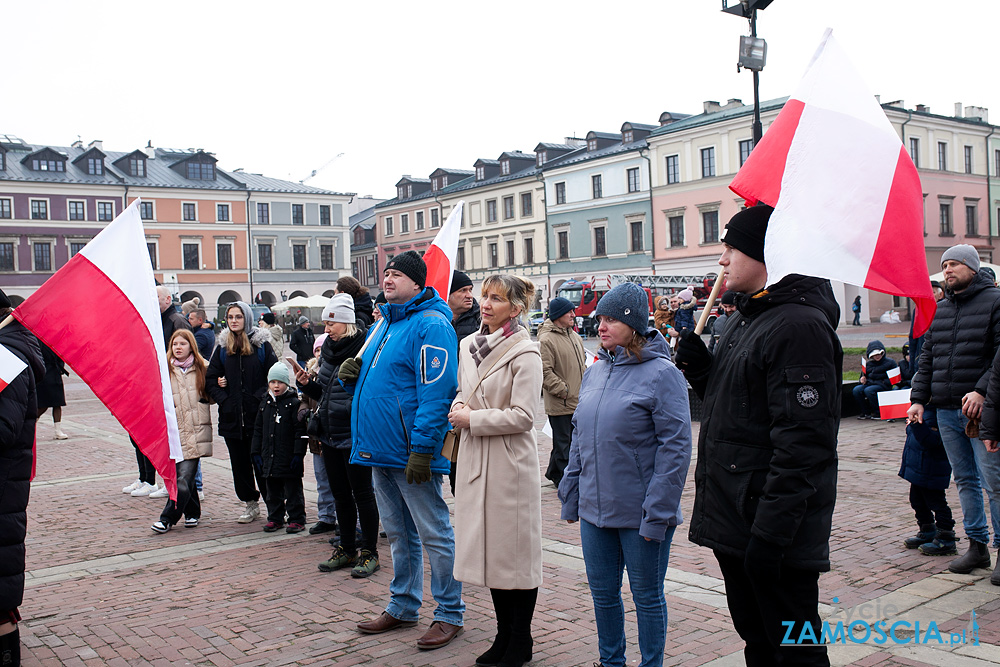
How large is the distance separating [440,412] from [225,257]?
6293 centimetres

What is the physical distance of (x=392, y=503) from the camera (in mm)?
4922

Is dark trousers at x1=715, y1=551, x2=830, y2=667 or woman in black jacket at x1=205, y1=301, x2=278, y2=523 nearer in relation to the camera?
dark trousers at x1=715, y1=551, x2=830, y2=667

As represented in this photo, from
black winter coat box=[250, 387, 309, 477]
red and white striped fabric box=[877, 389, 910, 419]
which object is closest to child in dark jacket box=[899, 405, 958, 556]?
red and white striped fabric box=[877, 389, 910, 419]

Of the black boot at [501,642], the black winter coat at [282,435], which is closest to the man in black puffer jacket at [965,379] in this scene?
the black boot at [501,642]

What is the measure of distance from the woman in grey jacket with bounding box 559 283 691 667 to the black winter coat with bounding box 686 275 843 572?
0.49m

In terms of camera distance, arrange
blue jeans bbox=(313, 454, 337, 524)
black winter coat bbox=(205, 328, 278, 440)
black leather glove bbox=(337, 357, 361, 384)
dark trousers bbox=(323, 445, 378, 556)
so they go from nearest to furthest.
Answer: black leather glove bbox=(337, 357, 361, 384), dark trousers bbox=(323, 445, 378, 556), blue jeans bbox=(313, 454, 337, 524), black winter coat bbox=(205, 328, 278, 440)

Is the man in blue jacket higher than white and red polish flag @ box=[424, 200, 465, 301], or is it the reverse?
white and red polish flag @ box=[424, 200, 465, 301]

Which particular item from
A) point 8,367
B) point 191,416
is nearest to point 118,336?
point 8,367

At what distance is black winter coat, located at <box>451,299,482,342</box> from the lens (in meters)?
6.48

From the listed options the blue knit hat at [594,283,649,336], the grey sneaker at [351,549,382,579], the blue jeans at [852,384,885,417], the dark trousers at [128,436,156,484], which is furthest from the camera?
the blue jeans at [852,384,885,417]

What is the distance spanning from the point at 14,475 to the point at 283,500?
3.34m

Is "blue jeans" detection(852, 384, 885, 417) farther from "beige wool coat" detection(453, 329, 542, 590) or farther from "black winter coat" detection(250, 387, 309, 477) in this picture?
"beige wool coat" detection(453, 329, 542, 590)

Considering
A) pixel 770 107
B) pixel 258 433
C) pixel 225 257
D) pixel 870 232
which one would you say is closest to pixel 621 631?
pixel 870 232

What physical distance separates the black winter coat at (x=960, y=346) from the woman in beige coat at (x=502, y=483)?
290cm
